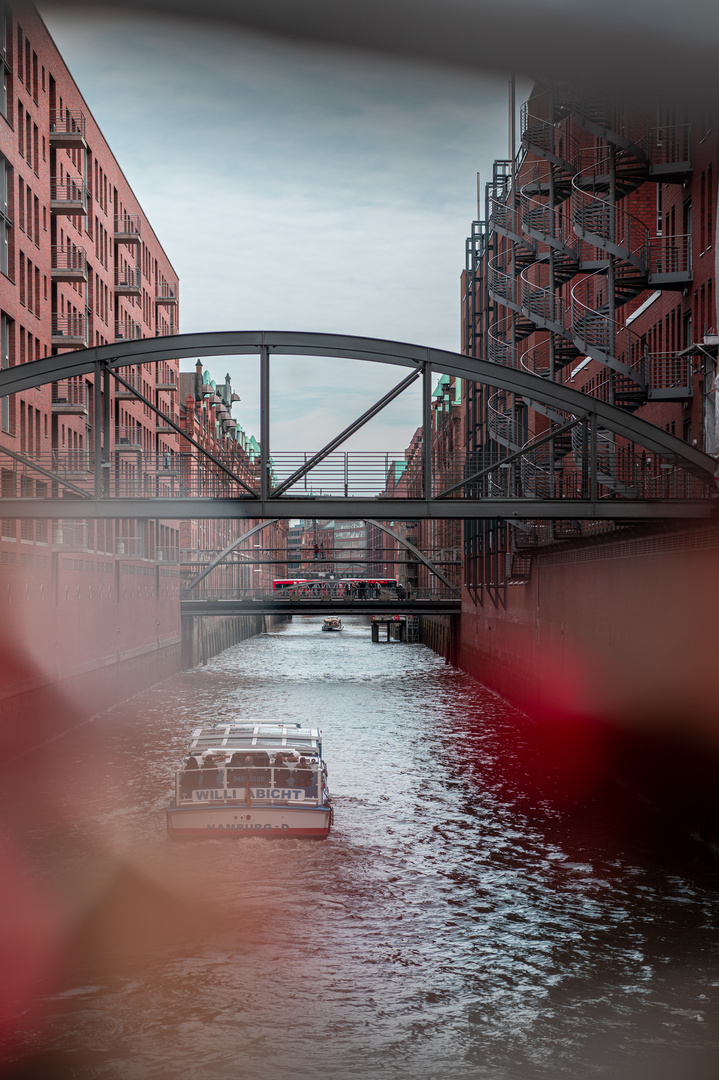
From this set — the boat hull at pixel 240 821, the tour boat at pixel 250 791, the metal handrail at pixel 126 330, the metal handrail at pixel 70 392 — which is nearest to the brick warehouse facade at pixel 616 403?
the tour boat at pixel 250 791

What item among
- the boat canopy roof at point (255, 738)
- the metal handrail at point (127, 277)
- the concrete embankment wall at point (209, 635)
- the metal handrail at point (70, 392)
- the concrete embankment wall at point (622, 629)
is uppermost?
the metal handrail at point (127, 277)

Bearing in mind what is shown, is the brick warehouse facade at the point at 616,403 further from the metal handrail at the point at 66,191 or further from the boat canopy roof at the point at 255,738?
the metal handrail at the point at 66,191

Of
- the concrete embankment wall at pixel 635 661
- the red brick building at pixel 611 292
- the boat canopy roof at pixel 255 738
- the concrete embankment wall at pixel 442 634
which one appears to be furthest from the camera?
the concrete embankment wall at pixel 442 634

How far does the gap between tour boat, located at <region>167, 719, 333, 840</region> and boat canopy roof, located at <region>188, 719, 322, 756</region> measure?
2cm

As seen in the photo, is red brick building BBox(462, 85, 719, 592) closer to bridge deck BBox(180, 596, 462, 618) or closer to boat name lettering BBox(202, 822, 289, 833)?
boat name lettering BBox(202, 822, 289, 833)

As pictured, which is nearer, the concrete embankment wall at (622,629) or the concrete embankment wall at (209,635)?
the concrete embankment wall at (622,629)

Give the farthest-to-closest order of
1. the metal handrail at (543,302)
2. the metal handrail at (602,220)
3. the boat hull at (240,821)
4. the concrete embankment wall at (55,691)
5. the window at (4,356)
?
the window at (4,356), the metal handrail at (543,302), the concrete embankment wall at (55,691), the metal handrail at (602,220), the boat hull at (240,821)

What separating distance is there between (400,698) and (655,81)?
4254 cm

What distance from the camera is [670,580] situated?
65.0 ft

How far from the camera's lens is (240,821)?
731 inches

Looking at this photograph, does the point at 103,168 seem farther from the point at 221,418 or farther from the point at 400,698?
the point at 221,418

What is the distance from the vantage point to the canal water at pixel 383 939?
35.0 ft

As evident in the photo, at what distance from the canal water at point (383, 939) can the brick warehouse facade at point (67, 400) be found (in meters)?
7.05

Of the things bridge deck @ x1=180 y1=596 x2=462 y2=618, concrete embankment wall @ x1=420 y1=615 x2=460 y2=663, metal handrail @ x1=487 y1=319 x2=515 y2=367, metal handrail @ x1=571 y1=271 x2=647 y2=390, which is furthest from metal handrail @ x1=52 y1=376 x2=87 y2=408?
concrete embankment wall @ x1=420 y1=615 x2=460 y2=663
